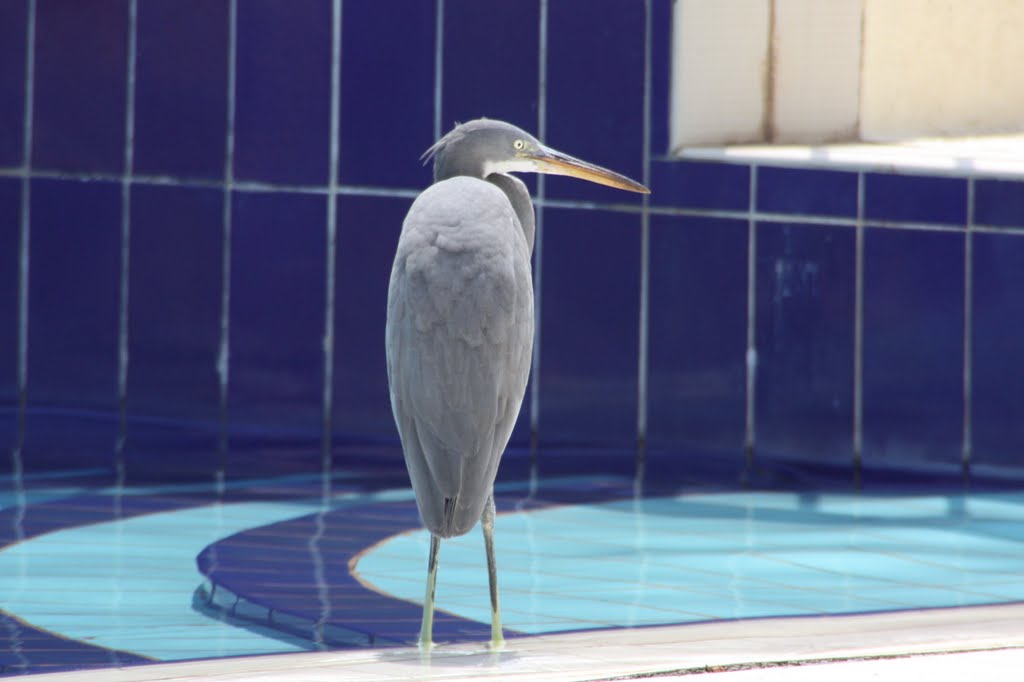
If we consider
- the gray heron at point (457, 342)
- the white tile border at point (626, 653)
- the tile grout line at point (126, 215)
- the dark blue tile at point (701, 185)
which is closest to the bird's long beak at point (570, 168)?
the gray heron at point (457, 342)

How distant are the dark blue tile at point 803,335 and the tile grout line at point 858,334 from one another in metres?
0.04

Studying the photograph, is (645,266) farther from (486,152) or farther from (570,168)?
(486,152)

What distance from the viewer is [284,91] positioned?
11953 millimetres

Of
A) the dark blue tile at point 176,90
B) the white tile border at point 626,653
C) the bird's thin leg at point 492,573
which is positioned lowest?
the white tile border at point 626,653

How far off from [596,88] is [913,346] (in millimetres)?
3657

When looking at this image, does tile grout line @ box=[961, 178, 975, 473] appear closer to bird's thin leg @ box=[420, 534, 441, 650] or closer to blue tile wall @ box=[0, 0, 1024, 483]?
blue tile wall @ box=[0, 0, 1024, 483]

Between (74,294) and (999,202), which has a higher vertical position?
(999,202)

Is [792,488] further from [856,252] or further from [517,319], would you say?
[517,319]

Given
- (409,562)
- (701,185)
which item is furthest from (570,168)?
(701,185)

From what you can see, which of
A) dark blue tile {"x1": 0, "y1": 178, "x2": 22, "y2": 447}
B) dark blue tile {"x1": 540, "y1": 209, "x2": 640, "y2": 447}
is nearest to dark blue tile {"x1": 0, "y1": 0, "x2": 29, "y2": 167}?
dark blue tile {"x1": 0, "y1": 178, "x2": 22, "y2": 447}

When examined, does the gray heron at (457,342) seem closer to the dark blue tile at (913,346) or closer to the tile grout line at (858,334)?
the tile grout line at (858,334)

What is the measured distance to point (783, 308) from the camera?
41.7ft

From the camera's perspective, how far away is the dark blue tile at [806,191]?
12.6 m

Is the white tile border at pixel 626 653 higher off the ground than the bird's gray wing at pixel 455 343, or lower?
lower
